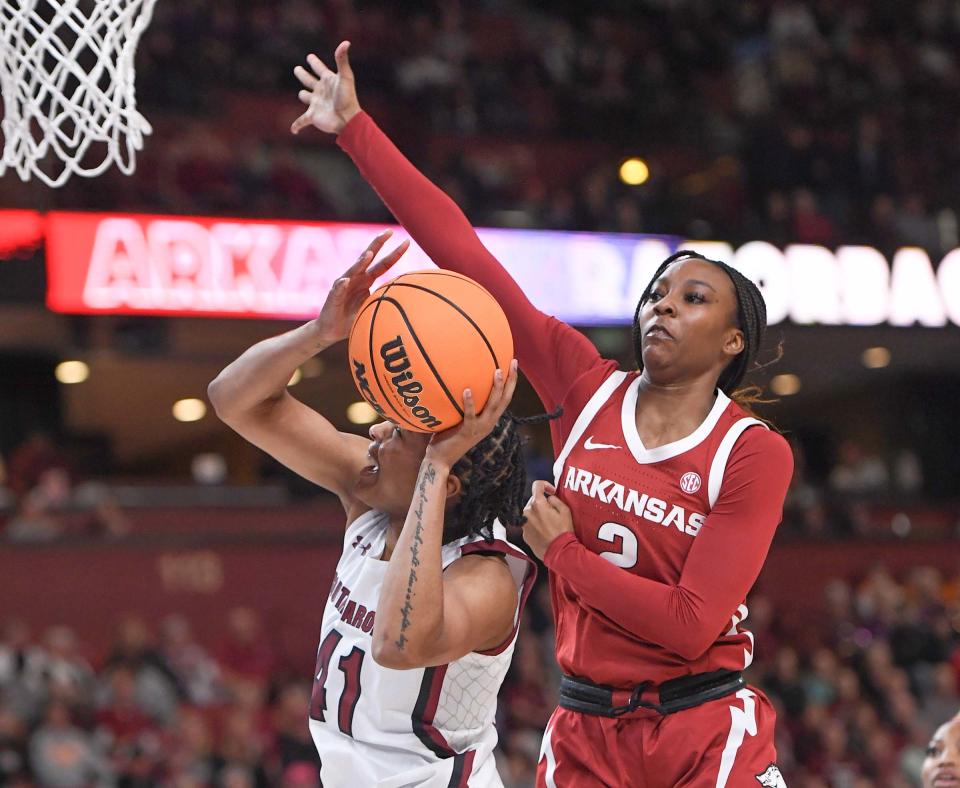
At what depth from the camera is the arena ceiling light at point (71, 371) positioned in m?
14.8

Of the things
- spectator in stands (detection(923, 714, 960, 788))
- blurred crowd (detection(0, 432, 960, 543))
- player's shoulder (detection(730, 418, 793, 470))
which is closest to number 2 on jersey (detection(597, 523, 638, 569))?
player's shoulder (detection(730, 418, 793, 470))

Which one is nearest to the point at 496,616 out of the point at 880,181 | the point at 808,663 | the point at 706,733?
the point at 706,733

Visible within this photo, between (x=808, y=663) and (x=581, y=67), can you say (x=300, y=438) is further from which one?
(x=581, y=67)

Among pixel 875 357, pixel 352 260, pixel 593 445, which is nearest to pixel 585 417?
pixel 593 445

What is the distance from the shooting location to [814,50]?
16141 millimetres

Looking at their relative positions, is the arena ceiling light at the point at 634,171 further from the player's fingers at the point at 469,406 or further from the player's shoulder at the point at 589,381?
the player's fingers at the point at 469,406

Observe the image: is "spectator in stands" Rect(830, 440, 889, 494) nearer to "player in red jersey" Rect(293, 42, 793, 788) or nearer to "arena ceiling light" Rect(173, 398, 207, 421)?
"arena ceiling light" Rect(173, 398, 207, 421)

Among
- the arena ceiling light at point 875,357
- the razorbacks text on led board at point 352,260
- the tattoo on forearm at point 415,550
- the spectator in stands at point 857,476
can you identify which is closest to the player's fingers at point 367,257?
the tattoo on forearm at point 415,550

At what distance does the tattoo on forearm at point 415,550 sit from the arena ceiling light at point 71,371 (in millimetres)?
12552

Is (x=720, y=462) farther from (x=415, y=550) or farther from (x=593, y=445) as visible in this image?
(x=415, y=550)

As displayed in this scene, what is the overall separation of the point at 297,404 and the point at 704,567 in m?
1.12

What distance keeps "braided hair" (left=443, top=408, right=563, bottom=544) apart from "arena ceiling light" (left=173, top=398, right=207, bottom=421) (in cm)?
1265

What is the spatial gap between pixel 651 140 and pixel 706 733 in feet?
40.7

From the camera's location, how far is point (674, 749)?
300 centimetres
